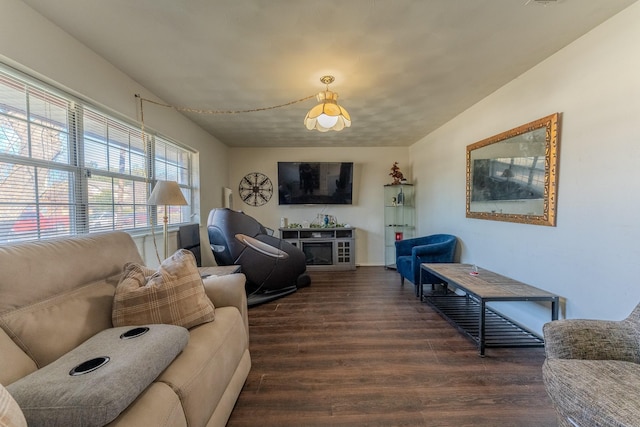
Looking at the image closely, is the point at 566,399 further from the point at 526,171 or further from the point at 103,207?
the point at 103,207

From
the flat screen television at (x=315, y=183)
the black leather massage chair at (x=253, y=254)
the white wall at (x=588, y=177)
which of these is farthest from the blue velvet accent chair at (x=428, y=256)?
the flat screen television at (x=315, y=183)

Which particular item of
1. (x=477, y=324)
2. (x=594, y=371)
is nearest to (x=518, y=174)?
(x=477, y=324)

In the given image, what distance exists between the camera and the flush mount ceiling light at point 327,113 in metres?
2.17

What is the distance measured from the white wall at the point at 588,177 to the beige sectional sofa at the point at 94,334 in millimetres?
2458

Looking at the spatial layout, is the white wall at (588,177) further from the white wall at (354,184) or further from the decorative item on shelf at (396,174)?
the white wall at (354,184)

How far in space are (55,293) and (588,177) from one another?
3275mm

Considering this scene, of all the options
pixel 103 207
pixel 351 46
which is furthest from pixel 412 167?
pixel 103 207

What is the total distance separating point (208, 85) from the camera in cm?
250

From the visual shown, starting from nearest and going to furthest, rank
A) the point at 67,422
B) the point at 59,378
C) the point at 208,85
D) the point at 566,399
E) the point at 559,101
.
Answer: the point at 67,422 < the point at 59,378 < the point at 566,399 < the point at 559,101 < the point at 208,85

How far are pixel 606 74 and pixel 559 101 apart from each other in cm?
33

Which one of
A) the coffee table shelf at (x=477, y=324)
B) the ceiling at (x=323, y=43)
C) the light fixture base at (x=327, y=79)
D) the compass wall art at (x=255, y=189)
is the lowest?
the coffee table shelf at (x=477, y=324)

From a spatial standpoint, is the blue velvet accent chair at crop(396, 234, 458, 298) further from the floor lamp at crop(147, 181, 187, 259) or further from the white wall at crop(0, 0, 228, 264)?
the white wall at crop(0, 0, 228, 264)

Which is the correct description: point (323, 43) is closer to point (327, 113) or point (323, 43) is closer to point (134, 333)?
point (327, 113)

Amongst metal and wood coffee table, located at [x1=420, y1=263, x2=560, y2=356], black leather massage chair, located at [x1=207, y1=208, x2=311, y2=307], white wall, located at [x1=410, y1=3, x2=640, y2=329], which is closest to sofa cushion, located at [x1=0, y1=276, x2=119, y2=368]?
black leather massage chair, located at [x1=207, y1=208, x2=311, y2=307]
